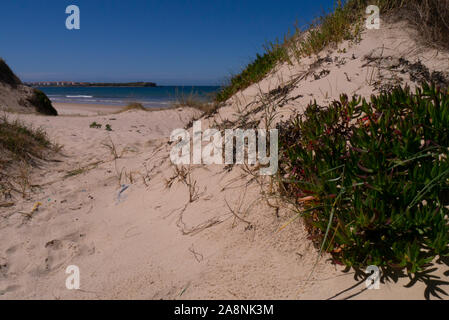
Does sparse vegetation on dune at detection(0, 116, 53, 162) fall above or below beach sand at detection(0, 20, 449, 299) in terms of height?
above

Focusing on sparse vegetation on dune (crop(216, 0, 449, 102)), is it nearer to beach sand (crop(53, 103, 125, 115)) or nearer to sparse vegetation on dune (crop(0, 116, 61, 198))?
sparse vegetation on dune (crop(0, 116, 61, 198))

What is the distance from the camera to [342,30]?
4988 millimetres

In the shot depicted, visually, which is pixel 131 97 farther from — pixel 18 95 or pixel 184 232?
pixel 184 232

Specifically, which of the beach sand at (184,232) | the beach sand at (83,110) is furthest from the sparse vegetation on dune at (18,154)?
the beach sand at (83,110)

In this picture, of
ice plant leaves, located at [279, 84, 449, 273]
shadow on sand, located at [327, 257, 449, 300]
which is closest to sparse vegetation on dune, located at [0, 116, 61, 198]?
ice plant leaves, located at [279, 84, 449, 273]

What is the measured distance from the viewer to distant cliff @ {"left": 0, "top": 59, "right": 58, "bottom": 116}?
13.0m

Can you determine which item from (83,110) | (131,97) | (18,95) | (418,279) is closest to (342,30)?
(418,279)

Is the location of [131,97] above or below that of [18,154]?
above

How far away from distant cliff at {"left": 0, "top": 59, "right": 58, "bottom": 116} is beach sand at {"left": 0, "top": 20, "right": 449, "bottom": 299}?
9756mm

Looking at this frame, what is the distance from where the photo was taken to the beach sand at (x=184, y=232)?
2.28 m

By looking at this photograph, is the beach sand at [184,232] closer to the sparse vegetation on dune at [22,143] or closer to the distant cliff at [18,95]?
the sparse vegetation on dune at [22,143]

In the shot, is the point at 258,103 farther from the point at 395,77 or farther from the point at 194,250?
the point at 194,250

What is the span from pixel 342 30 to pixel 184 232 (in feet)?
13.2

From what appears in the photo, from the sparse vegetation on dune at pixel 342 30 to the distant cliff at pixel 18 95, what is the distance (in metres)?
10.8
